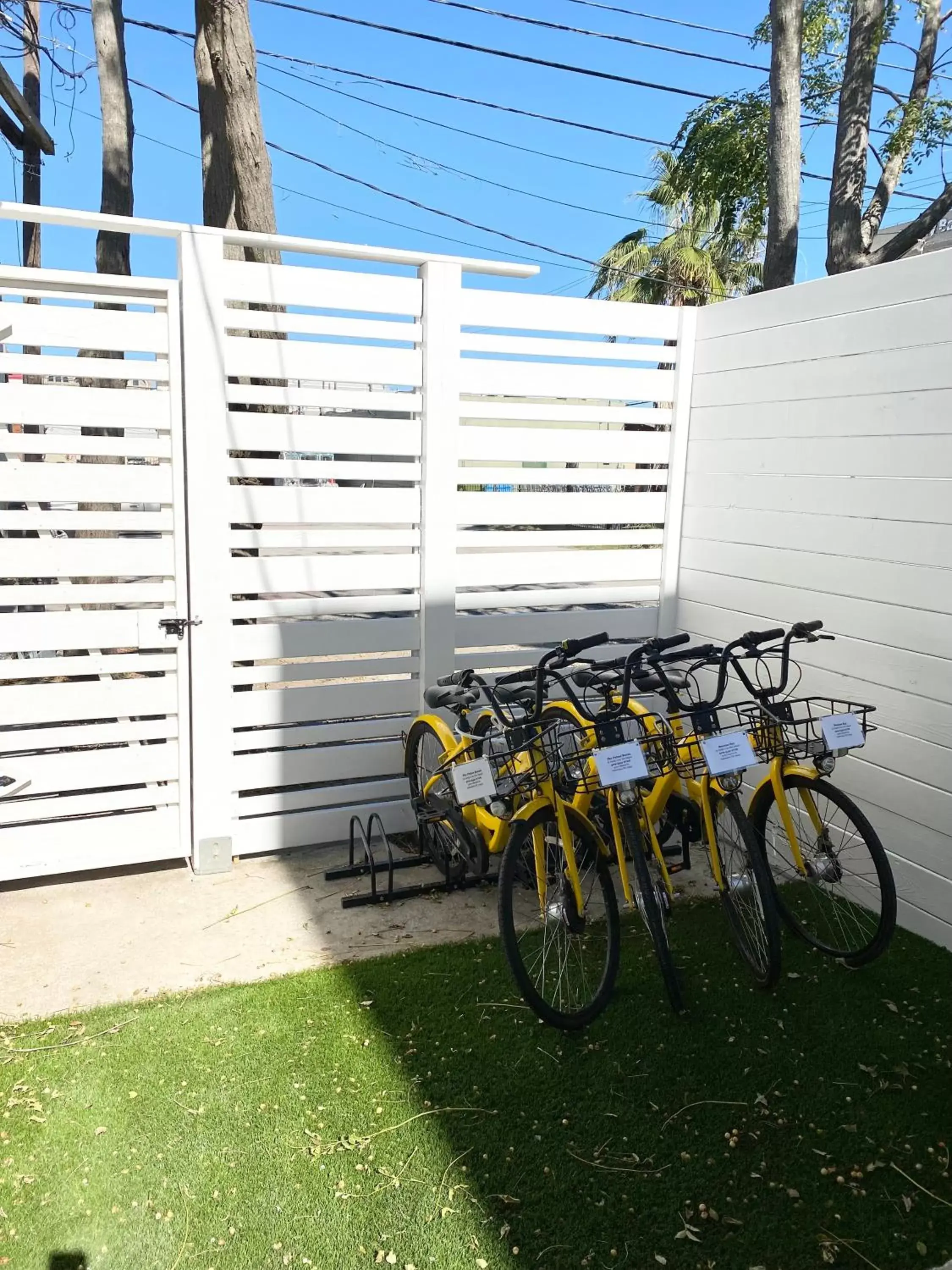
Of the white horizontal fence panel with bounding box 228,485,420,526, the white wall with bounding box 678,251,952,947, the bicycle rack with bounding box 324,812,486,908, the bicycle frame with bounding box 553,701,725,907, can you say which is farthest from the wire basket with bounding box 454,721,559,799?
the white wall with bounding box 678,251,952,947

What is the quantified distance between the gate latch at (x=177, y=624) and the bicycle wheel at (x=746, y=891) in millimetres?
2126

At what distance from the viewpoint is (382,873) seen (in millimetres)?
3773

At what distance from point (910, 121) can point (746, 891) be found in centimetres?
954

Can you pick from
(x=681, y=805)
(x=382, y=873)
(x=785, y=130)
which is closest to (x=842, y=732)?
(x=681, y=805)

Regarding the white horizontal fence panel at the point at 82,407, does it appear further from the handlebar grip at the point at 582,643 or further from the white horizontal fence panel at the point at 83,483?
the handlebar grip at the point at 582,643

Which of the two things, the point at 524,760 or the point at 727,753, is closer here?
the point at 727,753

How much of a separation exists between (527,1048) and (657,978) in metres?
0.60

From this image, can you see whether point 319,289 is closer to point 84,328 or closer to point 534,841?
point 84,328

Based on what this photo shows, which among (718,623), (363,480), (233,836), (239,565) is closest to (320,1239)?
(233,836)

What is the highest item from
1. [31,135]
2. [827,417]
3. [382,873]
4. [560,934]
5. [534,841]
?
[31,135]

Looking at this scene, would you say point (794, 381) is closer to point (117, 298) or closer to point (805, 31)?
point (117, 298)

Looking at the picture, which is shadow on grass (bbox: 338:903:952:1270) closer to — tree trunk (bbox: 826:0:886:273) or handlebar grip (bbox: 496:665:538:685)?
handlebar grip (bbox: 496:665:538:685)

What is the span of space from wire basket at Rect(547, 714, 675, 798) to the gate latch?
156cm

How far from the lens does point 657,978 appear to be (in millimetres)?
2949
